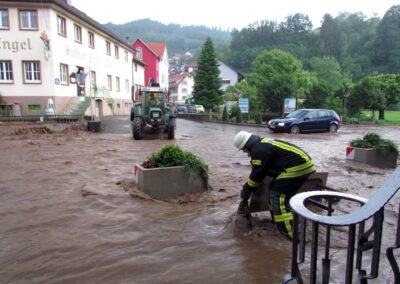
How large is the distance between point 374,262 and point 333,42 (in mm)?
96276

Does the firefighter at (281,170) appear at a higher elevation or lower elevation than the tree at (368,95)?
lower

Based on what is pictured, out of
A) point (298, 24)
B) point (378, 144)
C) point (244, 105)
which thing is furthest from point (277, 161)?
point (298, 24)

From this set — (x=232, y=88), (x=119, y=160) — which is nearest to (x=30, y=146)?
(x=119, y=160)

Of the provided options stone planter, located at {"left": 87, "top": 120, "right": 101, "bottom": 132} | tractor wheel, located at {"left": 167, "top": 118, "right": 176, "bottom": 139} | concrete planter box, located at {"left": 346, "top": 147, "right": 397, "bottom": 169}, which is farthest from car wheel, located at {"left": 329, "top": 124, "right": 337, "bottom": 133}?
stone planter, located at {"left": 87, "top": 120, "right": 101, "bottom": 132}

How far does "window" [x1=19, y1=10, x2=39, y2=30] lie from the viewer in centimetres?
2125

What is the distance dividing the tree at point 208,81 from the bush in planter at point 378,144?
113ft

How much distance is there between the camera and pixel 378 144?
10242 millimetres

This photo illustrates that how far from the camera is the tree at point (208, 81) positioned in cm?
4484

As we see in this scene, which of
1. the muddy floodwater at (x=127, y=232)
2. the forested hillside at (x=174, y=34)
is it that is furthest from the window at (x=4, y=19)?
the forested hillside at (x=174, y=34)

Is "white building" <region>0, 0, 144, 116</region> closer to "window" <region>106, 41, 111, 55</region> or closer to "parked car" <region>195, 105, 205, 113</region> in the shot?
"window" <region>106, 41, 111, 55</region>

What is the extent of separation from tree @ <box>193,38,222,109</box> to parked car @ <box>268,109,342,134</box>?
2372 centimetres

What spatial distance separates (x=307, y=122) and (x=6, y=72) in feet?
63.1

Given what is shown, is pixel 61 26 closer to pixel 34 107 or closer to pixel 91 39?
pixel 91 39

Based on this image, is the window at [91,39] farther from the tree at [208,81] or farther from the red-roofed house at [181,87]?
the red-roofed house at [181,87]
